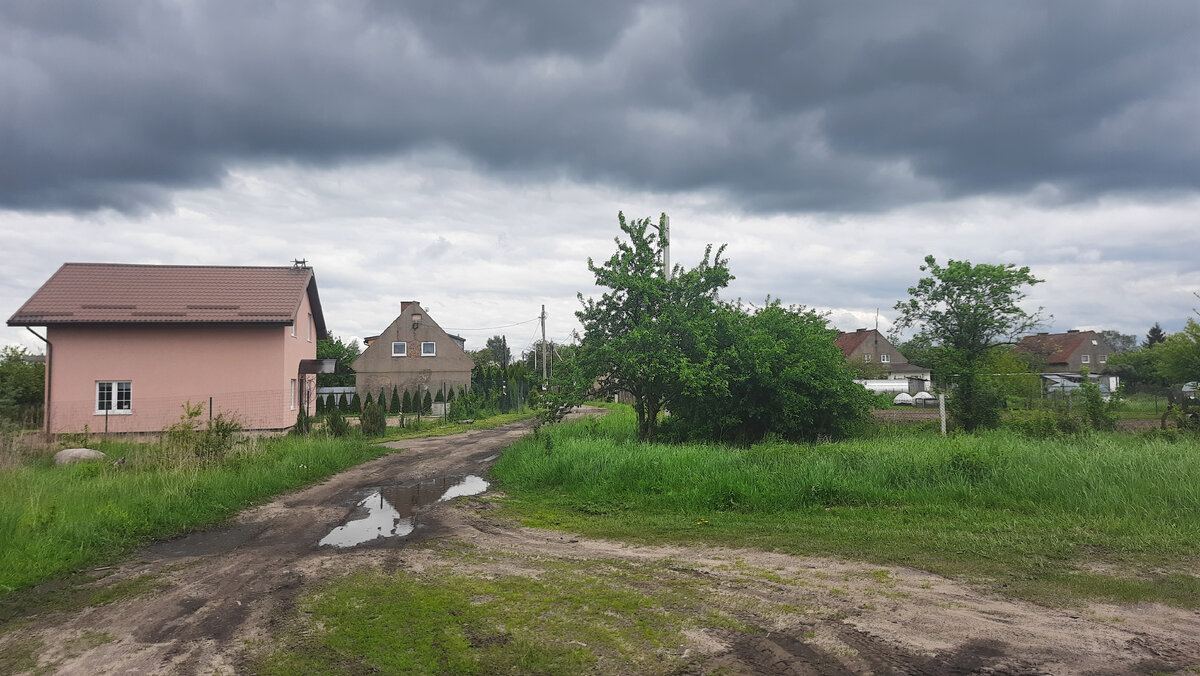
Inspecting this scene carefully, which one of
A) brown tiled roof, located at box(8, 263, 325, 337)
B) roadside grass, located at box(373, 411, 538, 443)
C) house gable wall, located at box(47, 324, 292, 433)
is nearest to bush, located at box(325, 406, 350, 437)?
roadside grass, located at box(373, 411, 538, 443)

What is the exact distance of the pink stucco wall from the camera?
72.2 ft

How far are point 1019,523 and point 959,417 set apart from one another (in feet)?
41.1

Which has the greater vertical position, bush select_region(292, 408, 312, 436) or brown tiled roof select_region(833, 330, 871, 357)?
brown tiled roof select_region(833, 330, 871, 357)

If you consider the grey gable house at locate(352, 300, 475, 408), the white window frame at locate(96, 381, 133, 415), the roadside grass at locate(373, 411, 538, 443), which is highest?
the grey gable house at locate(352, 300, 475, 408)

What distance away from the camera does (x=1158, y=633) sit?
4.52 m

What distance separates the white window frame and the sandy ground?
1803 centimetres

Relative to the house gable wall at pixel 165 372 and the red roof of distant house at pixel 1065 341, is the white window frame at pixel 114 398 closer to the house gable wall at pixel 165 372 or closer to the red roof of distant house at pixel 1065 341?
the house gable wall at pixel 165 372

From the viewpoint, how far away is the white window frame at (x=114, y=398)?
22078 mm

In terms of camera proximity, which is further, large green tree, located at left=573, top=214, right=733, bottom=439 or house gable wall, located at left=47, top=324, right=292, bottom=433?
house gable wall, located at left=47, top=324, right=292, bottom=433

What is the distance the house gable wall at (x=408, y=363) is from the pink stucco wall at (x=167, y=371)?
21893mm

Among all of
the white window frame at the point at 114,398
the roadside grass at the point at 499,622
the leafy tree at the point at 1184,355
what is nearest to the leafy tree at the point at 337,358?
the white window frame at the point at 114,398

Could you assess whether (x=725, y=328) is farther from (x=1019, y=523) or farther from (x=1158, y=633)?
(x=1158, y=633)

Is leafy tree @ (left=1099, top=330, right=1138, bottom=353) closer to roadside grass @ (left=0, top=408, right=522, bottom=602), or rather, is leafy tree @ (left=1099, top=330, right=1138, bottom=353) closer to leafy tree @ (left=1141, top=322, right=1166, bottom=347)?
Answer: leafy tree @ (left=1141, top=322, right=1166, bottom=347)

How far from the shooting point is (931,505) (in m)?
8.73
